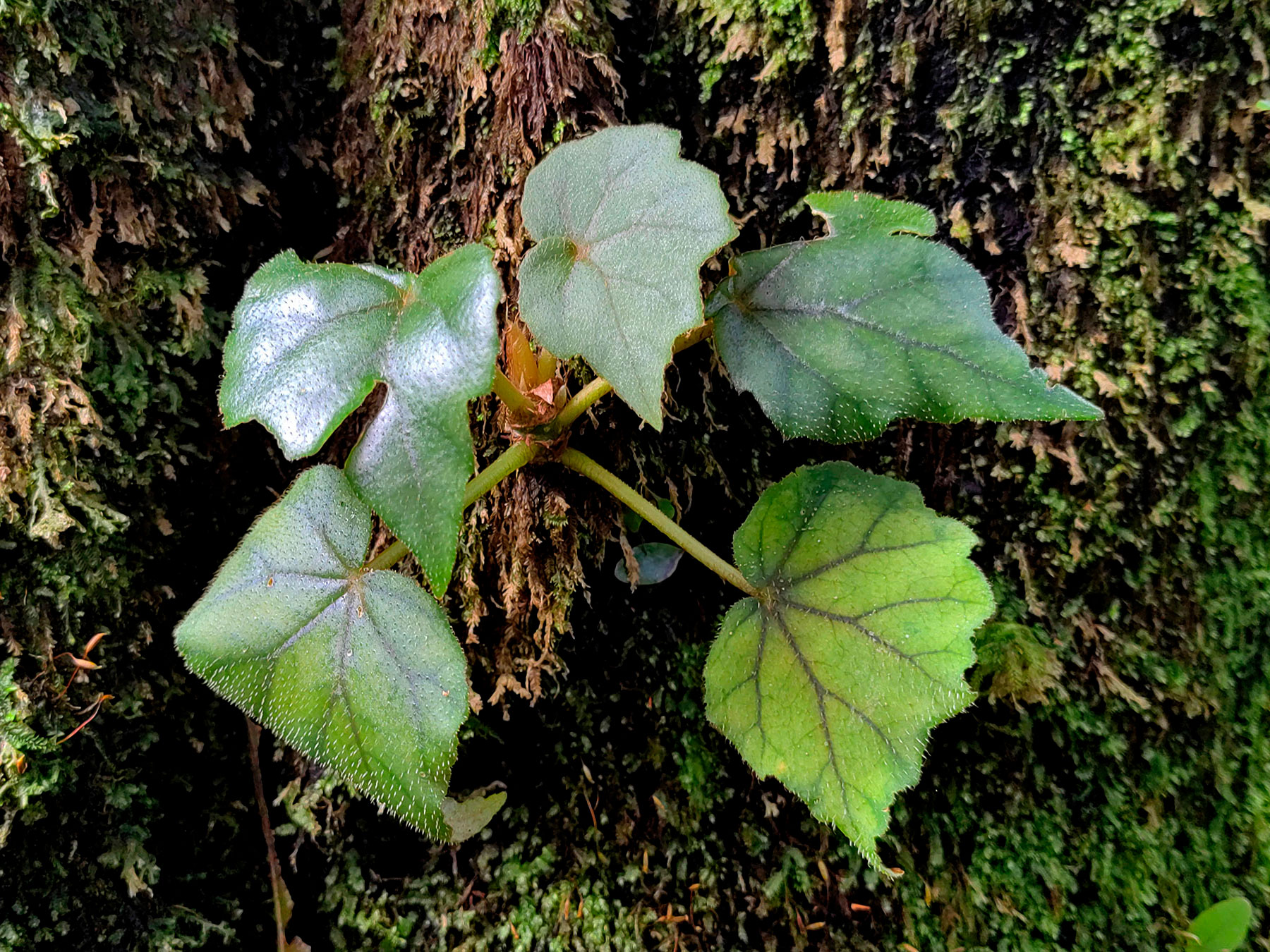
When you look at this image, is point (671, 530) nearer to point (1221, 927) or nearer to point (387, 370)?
point (387, 370)

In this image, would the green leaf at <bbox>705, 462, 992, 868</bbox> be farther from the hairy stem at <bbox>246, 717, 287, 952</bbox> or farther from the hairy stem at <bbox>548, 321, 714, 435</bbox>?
the hairy stem at <bbox>246, 717, 287, 952</bbox>

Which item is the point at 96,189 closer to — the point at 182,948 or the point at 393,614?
the point at 393,614

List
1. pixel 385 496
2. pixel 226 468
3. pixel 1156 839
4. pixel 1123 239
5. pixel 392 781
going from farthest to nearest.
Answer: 1. pixel 226 468
2. pixel 1156 839
3. pixel 1123 239
4. pixel 392 781
5. pixel 385 496

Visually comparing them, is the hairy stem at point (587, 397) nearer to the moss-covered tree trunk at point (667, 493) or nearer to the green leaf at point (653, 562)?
the moss-covered tree trunk at point (667, 493)

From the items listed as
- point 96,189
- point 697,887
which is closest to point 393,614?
point 697,887

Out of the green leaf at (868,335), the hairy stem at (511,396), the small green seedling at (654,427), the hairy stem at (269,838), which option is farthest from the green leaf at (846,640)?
the hairy stem at (269,838)

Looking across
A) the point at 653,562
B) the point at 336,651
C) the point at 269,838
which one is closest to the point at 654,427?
the point at 653,562

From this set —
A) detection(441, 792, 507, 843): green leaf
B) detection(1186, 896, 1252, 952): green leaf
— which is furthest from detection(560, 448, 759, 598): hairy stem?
detection(1186, 896, 1252, 952): green leaf
